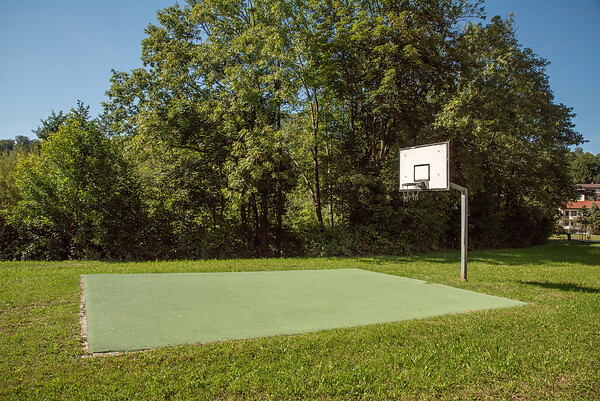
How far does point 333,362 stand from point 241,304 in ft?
7.67

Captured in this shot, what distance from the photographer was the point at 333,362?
328cm

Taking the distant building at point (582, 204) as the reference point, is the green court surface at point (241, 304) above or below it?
below

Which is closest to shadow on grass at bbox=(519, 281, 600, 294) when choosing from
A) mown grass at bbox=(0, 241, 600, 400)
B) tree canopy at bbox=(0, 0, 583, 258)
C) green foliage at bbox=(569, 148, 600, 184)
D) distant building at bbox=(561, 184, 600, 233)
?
mown grass at bbox=(0, 241, 600, 400)

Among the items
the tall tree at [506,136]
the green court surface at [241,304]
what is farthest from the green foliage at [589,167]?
the green court surface at [241,304]

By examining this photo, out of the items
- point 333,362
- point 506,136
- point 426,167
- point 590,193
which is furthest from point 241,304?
point 590,193

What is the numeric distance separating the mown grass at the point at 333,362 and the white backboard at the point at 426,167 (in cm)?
326

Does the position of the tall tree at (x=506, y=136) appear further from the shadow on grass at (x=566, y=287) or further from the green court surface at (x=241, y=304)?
the green court surface at (x=241, y=304)

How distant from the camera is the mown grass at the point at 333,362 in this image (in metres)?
2.77

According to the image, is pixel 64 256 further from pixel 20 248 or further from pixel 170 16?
pixel 170 16

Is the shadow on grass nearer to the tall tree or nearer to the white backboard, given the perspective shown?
the white backboard

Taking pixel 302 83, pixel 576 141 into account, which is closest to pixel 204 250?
pixel 302 83

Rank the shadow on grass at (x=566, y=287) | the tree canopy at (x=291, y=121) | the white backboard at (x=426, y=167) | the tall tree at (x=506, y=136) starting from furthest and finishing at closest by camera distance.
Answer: the tall tree at (x=506, y=136) < the tree canopy at (x=291, y=121) < the white backboard at (x=426, y=167) < the shadow on grass at (x=566, y=287)

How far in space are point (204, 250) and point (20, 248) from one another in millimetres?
4930

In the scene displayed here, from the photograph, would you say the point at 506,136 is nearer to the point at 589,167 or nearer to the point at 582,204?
the point at 582,204
